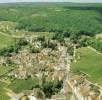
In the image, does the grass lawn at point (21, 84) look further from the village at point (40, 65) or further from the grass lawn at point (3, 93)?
the grass lawn at point (3, 93)

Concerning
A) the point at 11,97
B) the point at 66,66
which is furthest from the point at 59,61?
the point at 11,97

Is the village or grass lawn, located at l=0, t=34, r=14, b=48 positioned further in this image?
grass lawn, located at l=0, t=34, r=14, b=48

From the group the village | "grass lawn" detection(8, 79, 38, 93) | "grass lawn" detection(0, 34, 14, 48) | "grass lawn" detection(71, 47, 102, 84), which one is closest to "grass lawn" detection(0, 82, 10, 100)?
the village

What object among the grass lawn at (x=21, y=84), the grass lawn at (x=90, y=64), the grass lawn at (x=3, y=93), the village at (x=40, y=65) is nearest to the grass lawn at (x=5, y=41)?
the village at (x=40, y=65)

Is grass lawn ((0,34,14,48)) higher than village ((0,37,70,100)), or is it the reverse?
village ((0,37,70,100))

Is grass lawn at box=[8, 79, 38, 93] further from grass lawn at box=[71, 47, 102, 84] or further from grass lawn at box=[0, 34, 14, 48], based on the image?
grass lawn at box=[0, 34, 14, 48]

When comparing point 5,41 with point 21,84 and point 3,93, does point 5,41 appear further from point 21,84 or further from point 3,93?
point 3,93
